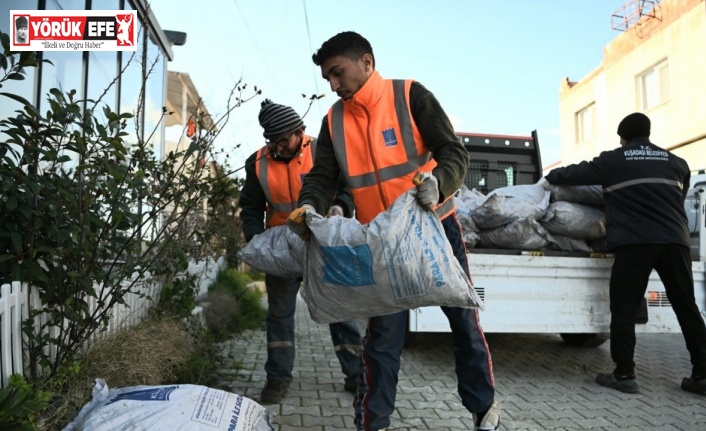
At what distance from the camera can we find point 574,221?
14.5 feet

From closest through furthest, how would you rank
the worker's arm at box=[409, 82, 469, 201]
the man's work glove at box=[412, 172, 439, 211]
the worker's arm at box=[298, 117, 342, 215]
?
the man's work glove at box=[412, 172, 439, 211], the worker's arm at box=[409, 82, 469, 201], the worker's arm at box=[298, 117, 342, 215]

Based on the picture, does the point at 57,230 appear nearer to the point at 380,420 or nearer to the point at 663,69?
the point at 380,420

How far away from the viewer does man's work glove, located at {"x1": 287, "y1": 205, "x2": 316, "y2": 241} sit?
2.46m

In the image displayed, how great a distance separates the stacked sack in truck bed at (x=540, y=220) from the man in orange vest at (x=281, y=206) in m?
1.32

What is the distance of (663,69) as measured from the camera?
16.8 metres

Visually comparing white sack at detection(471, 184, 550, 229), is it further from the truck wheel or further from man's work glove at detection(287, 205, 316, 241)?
man's work glove at detection(287, 205, 316, 241)

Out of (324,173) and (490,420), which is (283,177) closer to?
(324,173)

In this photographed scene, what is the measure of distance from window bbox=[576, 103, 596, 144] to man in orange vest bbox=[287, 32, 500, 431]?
1972 centimetres

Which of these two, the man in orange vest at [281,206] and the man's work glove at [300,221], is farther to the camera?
the man in orange vest at [281,206]

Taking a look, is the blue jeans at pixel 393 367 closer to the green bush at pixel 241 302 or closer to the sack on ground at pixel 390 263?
the sack on ground at pixel 390 263

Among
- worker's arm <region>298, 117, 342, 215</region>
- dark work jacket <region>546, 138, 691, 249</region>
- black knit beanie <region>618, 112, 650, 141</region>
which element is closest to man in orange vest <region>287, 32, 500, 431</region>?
worker's arm <region>298, 117, 342, 215</region>

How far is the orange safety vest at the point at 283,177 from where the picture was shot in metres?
3.70

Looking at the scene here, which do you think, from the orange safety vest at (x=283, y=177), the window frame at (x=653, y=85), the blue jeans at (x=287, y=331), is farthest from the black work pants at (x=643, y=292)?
the window frame at (x=653, y=85)

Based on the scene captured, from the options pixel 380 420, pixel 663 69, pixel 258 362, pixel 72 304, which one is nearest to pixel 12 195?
pixel 72 304
